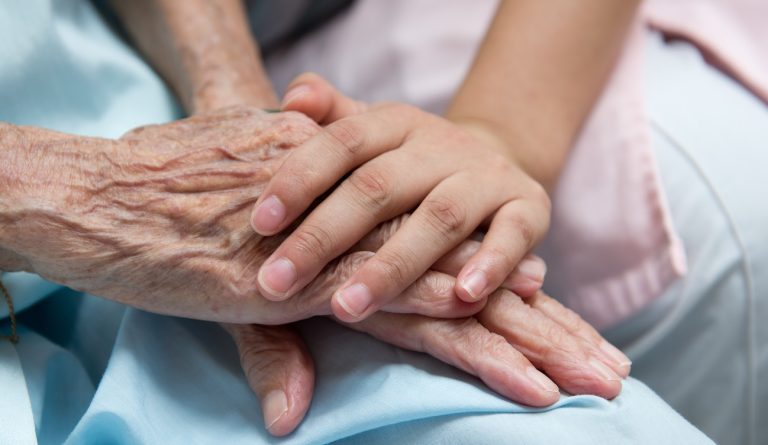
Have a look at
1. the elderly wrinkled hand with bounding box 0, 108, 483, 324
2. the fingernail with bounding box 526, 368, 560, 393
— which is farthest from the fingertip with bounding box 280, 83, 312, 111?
the fingernail with bounding box 526, 368, 560, 393

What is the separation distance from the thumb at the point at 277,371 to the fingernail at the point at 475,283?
159 millimetres

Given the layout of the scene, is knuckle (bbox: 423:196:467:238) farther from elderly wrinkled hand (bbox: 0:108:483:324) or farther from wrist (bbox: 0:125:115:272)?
wrist (bbox: 0:125:115:272)

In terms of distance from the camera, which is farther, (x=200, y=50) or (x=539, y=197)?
(x=200, y=50)

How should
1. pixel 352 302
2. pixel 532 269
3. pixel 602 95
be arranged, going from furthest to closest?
1. pixel 602 95
2. pixel 532 269
3. pixel 352 302

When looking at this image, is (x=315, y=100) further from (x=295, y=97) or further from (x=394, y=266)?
(x=394, y=266)

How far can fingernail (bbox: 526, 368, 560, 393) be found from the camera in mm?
641

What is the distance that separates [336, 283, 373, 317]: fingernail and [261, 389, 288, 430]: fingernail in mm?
94

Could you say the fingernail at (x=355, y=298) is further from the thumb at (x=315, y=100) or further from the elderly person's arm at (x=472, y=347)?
the thumb at (x=315, y=100)

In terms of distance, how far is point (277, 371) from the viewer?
69cm

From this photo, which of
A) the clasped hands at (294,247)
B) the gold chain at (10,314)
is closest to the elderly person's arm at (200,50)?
the clasped hands at (294,247)

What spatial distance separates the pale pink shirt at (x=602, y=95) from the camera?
3.09 ft

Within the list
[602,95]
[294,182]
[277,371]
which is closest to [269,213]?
[294,182]

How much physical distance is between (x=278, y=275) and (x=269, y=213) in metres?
0.06

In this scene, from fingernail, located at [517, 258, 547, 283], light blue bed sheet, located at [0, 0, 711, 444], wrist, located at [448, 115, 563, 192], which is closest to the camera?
light blue bed sheet, located at [0, 0, 711, 444]
